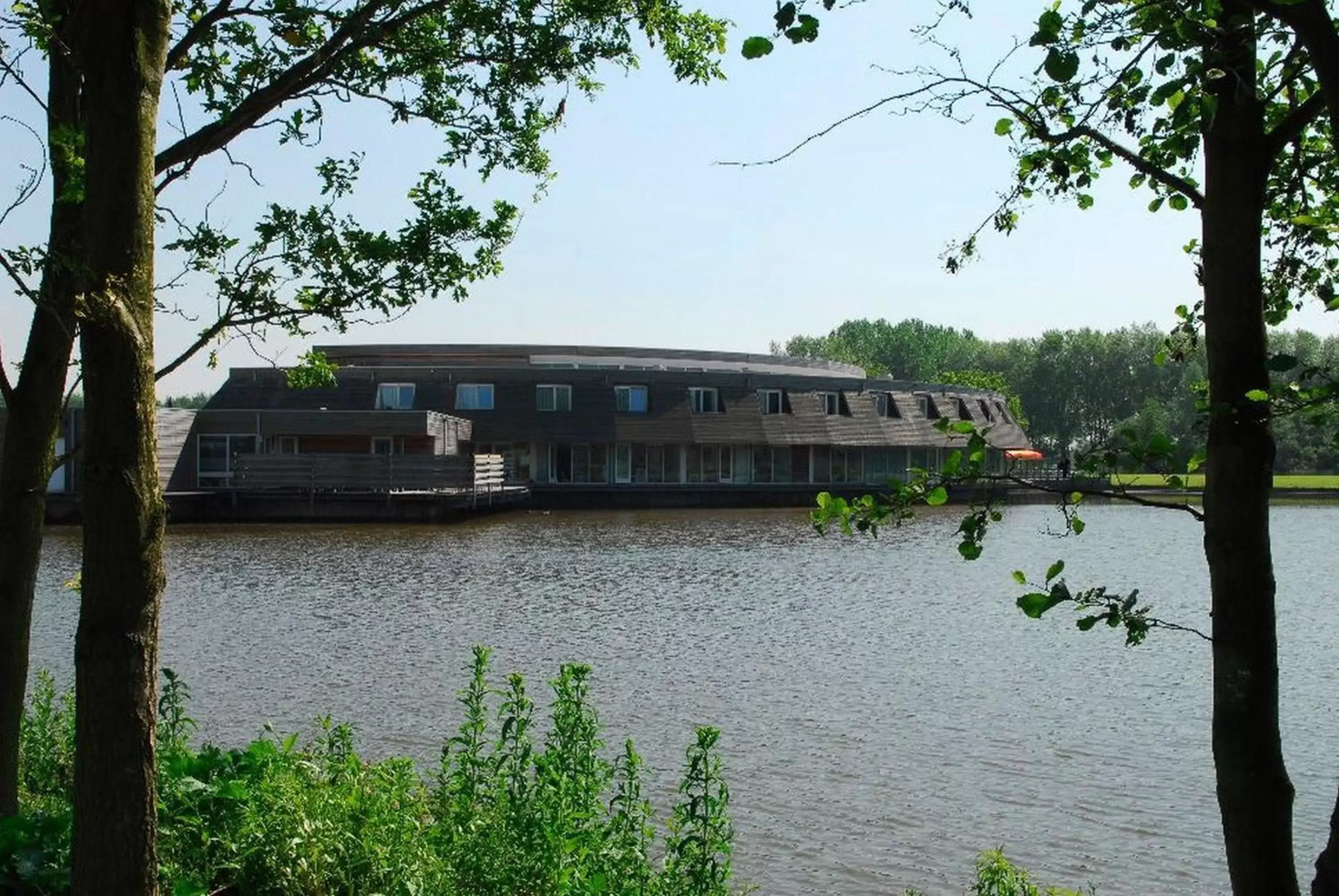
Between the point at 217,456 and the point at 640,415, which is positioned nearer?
the point at 217,456

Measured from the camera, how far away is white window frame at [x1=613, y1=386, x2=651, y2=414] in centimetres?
5356

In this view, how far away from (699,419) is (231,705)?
42426mm

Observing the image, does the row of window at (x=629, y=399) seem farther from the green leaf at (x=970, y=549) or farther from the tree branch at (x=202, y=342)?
the green leaf at (x=970, y=549)

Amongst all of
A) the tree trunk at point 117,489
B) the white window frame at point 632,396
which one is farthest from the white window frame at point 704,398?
the tree trunk at point 117,489

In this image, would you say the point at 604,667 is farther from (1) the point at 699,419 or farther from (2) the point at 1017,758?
(1) the point at 699,419

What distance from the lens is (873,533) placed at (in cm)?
290

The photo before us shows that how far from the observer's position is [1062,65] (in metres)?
2.44

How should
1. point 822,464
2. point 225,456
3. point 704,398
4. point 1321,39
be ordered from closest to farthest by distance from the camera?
point 1321,39
point 225,456
point 704,398
point 822,464

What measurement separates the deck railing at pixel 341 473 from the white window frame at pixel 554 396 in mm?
10787

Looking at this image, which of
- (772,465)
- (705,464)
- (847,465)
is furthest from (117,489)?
(847,465)

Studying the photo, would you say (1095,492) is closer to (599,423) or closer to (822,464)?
(599,423)

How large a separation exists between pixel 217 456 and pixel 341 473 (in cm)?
638

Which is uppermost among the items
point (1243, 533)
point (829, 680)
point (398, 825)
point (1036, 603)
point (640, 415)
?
point (640, 415)

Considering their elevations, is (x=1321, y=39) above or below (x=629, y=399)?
below
